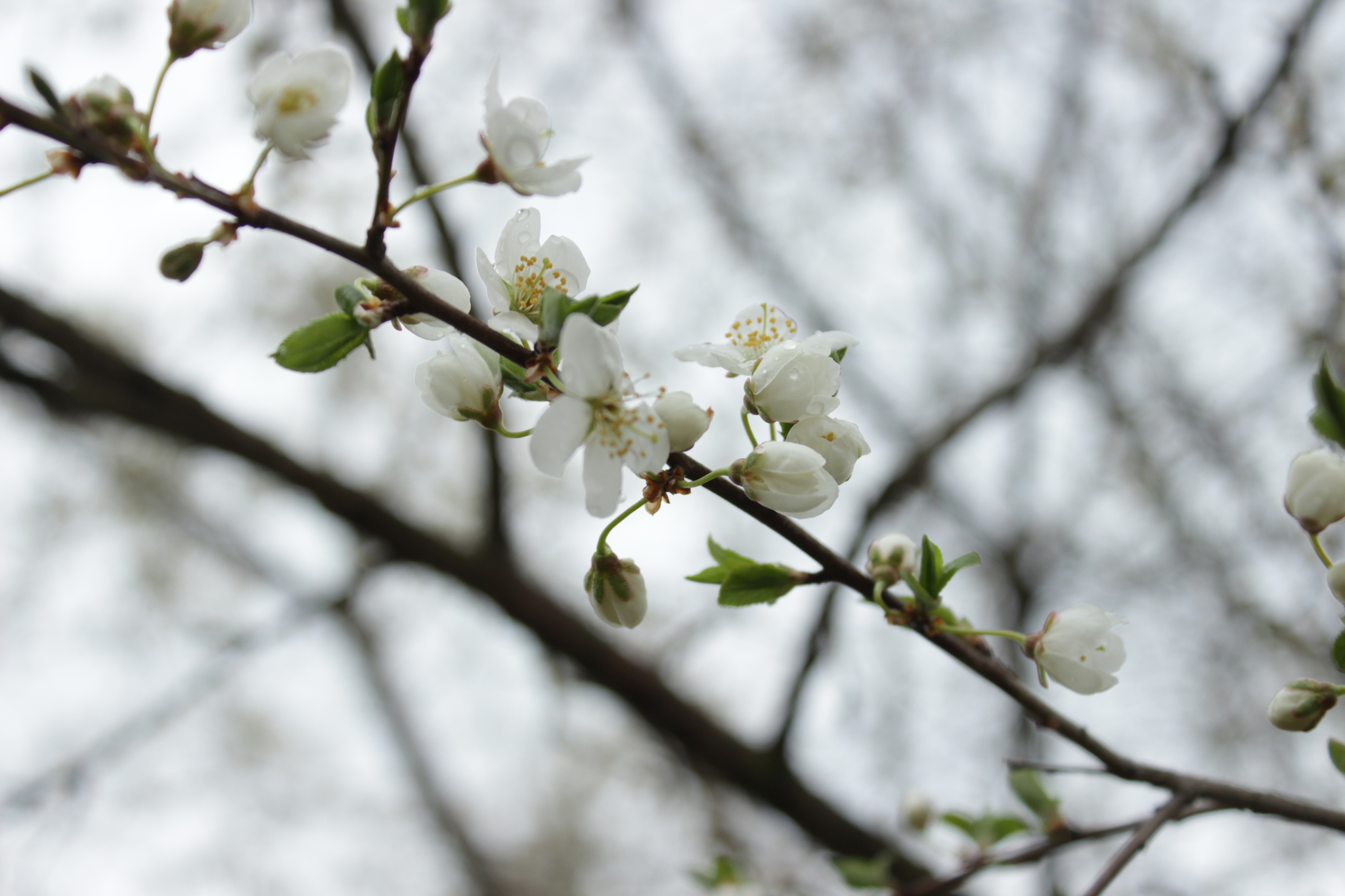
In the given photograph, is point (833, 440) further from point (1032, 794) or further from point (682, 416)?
point (1032, 794)

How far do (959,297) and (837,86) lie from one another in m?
1.14

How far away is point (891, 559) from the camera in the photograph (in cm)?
89

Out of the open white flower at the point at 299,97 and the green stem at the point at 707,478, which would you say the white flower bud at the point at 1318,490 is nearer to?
the green stem at the point at 707,478

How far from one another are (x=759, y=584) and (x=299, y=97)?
62 cm

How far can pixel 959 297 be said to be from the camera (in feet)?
13.5

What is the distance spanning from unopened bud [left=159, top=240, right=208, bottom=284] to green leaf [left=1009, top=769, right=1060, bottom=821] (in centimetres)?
121

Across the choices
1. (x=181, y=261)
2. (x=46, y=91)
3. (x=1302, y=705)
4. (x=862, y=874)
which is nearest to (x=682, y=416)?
(x=181, y=261)

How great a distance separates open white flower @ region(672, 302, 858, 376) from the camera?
2.84 ft

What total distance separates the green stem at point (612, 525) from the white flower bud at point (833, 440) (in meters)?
0.20

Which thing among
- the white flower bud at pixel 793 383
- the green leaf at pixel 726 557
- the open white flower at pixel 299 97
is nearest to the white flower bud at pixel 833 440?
the white flower bud at pixel 793 383

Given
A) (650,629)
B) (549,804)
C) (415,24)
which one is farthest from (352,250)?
(549,804)

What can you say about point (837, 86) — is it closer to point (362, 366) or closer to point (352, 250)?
point (362, 366)

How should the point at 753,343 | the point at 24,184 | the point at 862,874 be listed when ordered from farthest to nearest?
the point at 862,874, the point at 753,343, the point at 24,184

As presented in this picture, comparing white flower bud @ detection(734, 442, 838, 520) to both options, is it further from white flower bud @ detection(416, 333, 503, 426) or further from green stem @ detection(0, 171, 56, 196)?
green stem @ detection(0, 171, 56, 196)
